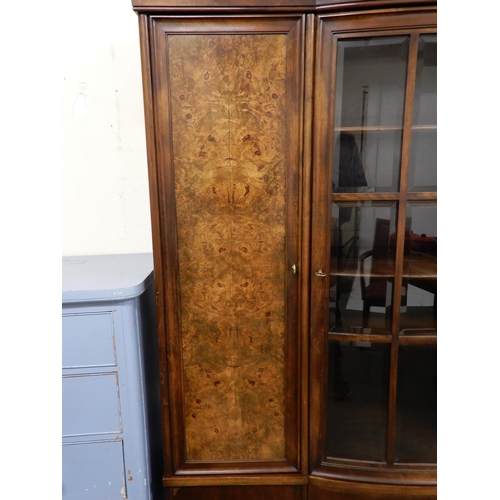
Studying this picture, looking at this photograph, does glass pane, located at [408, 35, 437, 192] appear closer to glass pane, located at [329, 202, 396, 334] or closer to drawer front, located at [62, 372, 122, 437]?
glass pane, located at [329, 202, 396, 334]

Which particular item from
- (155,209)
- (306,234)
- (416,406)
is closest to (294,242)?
(306,234)

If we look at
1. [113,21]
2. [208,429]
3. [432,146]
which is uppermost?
[113,21]

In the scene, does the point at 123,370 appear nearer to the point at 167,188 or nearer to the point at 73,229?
the point at 167,188

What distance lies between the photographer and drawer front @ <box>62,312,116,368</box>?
121 cm

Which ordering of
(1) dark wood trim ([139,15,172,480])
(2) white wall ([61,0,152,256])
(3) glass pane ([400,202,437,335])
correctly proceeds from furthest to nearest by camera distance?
(2) white wall ([61,0,152,256]), (3) glass pane ([400,202,437,335]), (1) dark wood trim ([139,15,172,480])

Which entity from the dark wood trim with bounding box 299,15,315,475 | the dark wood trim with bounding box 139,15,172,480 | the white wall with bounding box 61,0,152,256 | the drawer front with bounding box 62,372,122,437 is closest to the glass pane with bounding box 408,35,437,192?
the dark wood trim with bounding box 299,15,315,475

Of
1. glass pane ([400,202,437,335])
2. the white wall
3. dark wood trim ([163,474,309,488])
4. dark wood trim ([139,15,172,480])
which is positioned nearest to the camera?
dark wood trim ([139,15,172,480])

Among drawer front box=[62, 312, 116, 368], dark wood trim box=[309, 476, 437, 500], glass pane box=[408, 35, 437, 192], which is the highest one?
glass pane box=[408, 35, 437, 192]

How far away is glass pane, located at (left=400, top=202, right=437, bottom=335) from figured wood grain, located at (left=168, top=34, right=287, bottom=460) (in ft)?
1.37

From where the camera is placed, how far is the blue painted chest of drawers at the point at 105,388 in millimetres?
1214

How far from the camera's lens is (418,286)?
1.30 m

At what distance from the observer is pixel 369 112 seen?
1230mm
